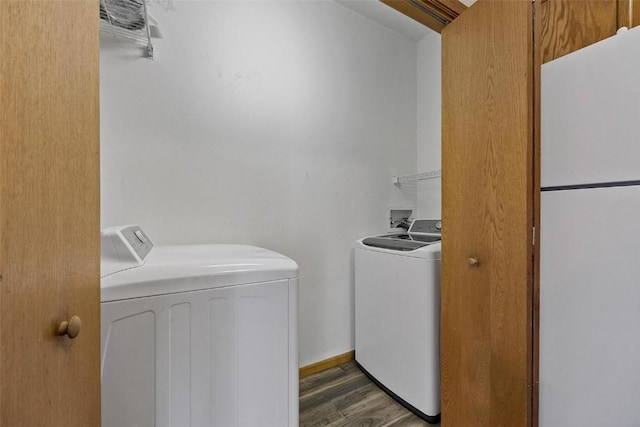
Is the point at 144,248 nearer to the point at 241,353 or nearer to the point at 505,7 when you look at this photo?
the point at 241,353

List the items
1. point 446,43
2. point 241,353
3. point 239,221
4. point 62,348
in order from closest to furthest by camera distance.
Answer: point 62,348
point 241,353
point 446,43
point 239,221

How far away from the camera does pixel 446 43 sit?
1.21 m

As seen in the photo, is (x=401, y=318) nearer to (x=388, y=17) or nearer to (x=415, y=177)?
(x=415, y=177)

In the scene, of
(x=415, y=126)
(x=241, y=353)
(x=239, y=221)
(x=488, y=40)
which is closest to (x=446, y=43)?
(x=488, y=40)

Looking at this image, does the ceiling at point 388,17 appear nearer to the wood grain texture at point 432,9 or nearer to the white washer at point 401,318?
the wood grain texture at point 432,9

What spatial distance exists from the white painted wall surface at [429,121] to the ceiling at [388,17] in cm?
12

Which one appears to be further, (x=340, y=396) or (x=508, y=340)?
(x=340, y=396)

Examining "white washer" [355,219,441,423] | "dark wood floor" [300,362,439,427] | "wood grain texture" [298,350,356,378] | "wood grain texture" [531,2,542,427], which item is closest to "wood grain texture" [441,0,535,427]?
"wood grain texture" [531,2,542,427]

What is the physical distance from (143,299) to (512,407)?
1279mm

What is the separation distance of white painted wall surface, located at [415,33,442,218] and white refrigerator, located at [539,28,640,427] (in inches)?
51.1

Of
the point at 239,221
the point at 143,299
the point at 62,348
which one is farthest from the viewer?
the point at 239,221

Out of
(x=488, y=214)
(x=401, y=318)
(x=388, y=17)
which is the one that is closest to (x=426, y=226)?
(x=401, y=318)

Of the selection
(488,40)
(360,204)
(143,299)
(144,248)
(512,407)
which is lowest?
(512,407)

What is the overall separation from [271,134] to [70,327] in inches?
57.3
